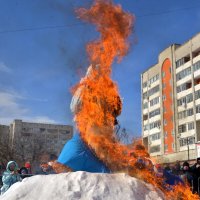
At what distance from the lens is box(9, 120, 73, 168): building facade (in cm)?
4986

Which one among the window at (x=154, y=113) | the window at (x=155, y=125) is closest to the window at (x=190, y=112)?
the window at (x=155, y=125)

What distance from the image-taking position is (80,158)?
7.88m

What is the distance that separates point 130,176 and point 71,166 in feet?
5.71

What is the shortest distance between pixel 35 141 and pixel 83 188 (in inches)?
1913

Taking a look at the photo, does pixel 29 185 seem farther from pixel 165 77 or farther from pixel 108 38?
pixel 165 77

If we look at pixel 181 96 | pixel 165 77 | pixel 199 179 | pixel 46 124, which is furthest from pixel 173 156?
pixel 46 124

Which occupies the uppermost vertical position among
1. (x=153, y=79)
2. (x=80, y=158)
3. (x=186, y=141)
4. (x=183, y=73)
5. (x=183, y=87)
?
(x=153, y=79)

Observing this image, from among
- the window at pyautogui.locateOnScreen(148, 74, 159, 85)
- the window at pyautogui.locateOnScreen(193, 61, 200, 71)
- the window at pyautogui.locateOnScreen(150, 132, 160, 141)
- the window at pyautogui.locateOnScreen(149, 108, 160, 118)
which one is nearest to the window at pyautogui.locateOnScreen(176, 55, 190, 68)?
the window at pyautogui.locateOnScreen(193, 61, 200, 71)

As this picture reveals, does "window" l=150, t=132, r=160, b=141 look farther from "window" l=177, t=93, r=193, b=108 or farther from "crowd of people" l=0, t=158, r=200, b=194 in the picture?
"crowd of people" l=0, t=158, r=200, b=194

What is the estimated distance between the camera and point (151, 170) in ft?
23.9

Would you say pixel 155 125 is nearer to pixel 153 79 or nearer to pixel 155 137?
pixel 155 137

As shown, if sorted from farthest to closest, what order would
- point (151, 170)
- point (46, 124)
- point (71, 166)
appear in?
1. point (46, 124)
2. point (71, 166)
3. point (151, 170)

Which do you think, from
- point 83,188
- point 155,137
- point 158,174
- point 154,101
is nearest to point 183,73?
point 154,101

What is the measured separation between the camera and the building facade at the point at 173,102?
53.4 metres
